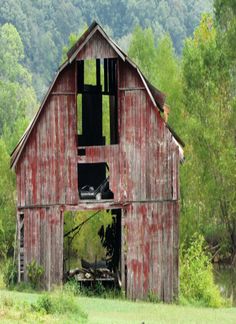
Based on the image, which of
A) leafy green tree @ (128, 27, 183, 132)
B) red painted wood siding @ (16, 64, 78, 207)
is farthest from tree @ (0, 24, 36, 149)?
red painted wood siding @ (16, 64, 78, 207)

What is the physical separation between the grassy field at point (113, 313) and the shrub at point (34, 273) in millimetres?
2521

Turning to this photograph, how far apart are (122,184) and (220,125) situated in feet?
67.7

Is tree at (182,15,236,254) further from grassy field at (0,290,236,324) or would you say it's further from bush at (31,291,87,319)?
bush at (31,291,87,319)

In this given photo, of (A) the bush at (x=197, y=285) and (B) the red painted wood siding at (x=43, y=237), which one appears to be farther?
(A) the bush at (x=197, y=285)

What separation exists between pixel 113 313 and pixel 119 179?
7.16 meters

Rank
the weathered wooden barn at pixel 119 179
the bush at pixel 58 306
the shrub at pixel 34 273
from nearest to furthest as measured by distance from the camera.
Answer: the bush at pixel 58 306
the shrub at pixel 34 273
the weathered wooden barn at pixel 119 179

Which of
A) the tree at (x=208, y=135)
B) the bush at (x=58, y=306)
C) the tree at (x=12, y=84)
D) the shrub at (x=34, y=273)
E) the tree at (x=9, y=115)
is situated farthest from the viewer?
the tree at (x=12, y=84)

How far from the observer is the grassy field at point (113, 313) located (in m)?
25.9

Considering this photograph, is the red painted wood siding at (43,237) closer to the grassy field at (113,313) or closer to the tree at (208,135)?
the grassy field at (113,313)

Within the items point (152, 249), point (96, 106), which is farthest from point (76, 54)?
point (152, 249)

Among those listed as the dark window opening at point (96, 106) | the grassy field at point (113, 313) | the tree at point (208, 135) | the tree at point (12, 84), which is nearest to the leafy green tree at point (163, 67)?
the tree at point (208, 135)

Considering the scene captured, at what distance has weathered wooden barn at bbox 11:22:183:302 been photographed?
124 ft

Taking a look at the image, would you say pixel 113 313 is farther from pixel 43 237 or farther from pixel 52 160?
pixel 52 160

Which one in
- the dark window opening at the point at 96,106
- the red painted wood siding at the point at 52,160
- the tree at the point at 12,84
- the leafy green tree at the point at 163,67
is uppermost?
the tree at the point at 12,84
